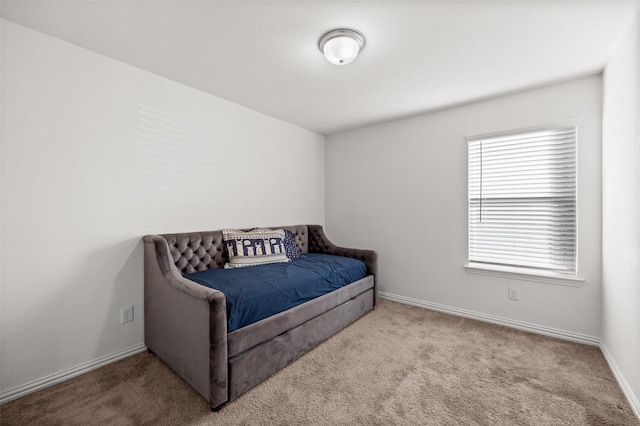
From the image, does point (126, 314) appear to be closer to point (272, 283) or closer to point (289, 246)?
point (272, 283)

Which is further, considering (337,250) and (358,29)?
(337,250)

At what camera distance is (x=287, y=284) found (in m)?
2.25

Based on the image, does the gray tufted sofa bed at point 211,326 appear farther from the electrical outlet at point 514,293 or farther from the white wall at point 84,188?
the electrical outlet at point 514,293

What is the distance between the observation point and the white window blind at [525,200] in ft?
8.48

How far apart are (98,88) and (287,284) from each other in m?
2.17

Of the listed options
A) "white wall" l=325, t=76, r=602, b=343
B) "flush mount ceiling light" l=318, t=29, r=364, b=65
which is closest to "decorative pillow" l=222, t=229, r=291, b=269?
"white wall" l=325, t=76, r=602, b=343

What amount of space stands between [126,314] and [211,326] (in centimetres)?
118

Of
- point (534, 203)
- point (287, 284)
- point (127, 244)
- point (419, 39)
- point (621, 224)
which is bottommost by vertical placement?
point (287, 284)

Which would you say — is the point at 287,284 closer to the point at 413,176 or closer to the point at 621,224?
the point at 413,176

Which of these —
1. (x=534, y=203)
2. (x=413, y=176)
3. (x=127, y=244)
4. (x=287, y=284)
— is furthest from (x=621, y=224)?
(x=127, y=244)

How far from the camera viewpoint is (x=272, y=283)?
85.4 inches

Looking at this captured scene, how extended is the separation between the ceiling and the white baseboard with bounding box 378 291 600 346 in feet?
7.77

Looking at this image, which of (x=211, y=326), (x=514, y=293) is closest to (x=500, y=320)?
(x=514, y=293)

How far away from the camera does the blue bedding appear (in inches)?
74.0
